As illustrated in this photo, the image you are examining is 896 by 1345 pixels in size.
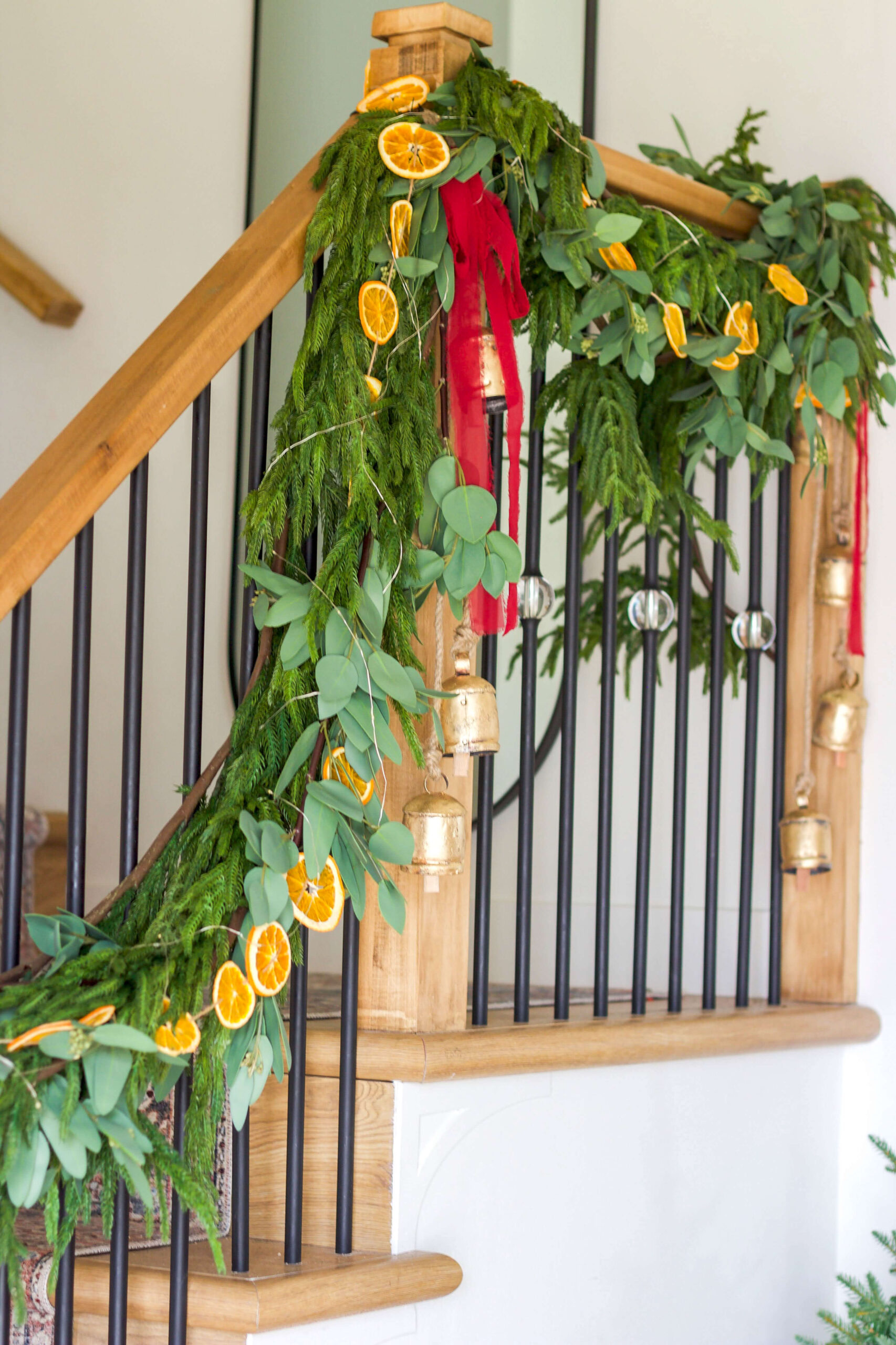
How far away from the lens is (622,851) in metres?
2.65

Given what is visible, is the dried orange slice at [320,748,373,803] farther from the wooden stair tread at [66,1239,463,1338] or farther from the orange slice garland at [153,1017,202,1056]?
the wooden stair tread at [66,1239,463,1338]

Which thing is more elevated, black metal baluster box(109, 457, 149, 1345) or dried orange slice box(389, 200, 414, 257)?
dried orange slice box(389, 200, 414, 257)

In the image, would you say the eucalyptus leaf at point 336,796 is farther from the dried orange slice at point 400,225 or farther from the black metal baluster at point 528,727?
the dried orange slice at point 400,225

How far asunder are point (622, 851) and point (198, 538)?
140 cm

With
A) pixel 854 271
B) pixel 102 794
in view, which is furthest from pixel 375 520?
pixel 102 794

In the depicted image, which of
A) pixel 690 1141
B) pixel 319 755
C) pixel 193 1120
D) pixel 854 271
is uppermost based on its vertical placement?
pixel 854 271

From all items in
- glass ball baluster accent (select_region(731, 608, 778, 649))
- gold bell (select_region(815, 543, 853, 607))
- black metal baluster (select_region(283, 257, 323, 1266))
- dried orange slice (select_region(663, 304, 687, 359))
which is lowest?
black metal baluster (select_region(283, 257, 323, 1266))

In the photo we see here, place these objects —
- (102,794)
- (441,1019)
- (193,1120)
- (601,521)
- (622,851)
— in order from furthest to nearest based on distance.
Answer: (102,794) → (622,851) → (601,521) → (441,1019) → (193,1120)

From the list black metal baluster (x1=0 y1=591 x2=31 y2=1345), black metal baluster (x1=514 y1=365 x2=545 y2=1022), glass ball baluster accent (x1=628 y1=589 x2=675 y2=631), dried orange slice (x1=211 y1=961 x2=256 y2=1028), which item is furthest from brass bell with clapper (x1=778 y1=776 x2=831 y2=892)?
black metal baluster (x1=0 y1=591 x2=31 y2=1345)

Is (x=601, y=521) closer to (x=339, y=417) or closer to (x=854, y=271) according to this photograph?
(x=854, y=271)

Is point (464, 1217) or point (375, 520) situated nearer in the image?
point (375, 520)

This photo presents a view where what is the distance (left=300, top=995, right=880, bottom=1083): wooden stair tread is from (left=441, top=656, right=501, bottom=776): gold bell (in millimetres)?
319

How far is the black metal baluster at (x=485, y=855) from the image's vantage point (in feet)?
5.43

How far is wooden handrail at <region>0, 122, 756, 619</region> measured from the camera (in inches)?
51.2
